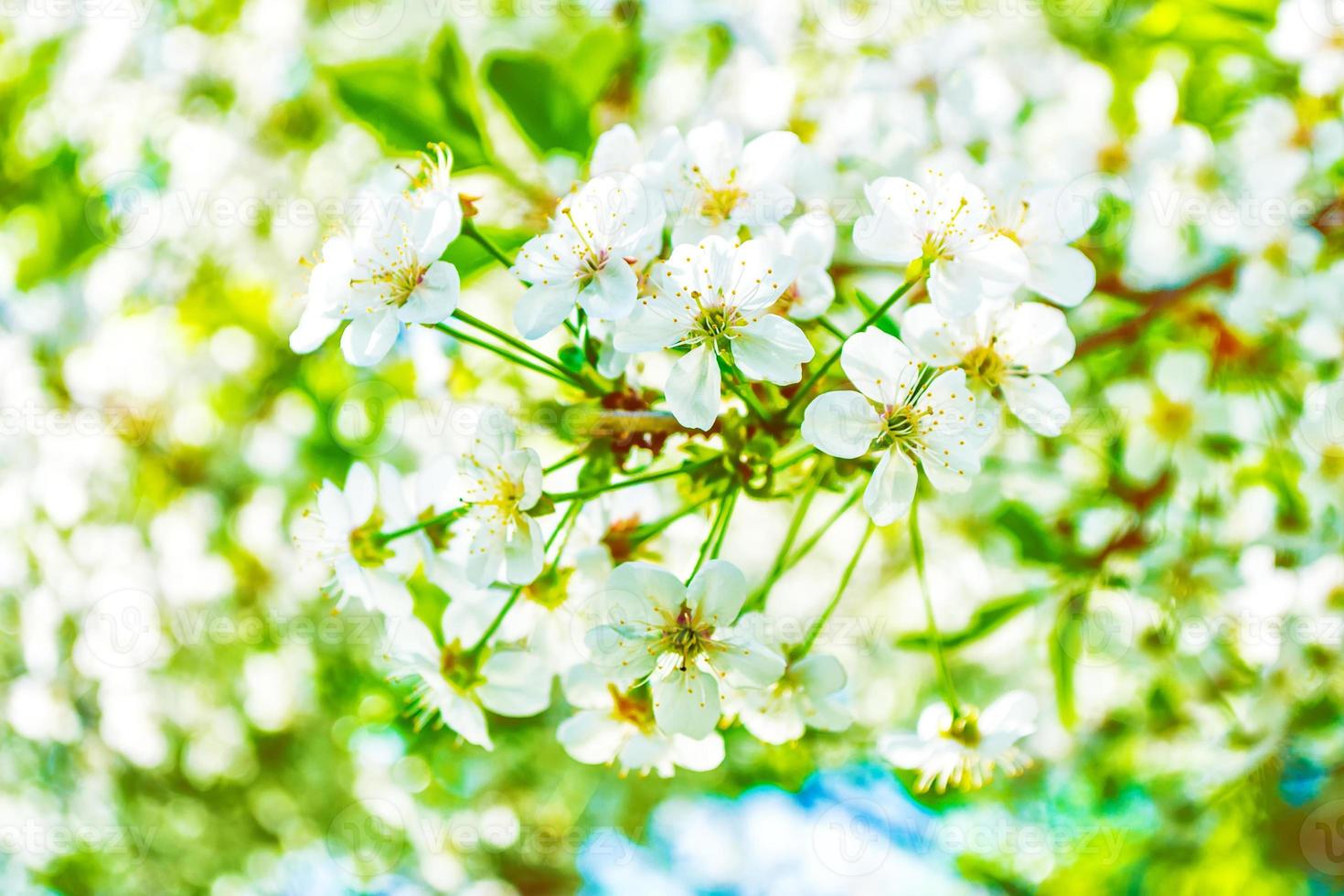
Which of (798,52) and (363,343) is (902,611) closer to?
(798,52)

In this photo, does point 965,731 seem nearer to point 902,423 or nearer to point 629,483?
point 902,423

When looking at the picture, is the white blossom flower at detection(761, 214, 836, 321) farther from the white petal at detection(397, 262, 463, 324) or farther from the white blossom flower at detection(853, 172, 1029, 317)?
the white petal at detection(397, 262, 463, 324)

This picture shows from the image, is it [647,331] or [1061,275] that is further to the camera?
[1061,275]

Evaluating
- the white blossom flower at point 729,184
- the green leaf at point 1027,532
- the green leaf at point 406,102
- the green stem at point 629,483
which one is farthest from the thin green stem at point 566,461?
the green leaf at point 1027,532

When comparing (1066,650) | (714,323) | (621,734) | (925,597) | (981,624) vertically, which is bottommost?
(1066,650)

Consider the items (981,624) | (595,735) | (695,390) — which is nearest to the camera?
(695,390)

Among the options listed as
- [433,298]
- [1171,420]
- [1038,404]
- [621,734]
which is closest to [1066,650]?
[1171,420]

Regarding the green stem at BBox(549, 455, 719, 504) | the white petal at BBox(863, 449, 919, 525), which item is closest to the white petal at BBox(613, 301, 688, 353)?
the green stem at BBox(549, 455, 719, 504)
